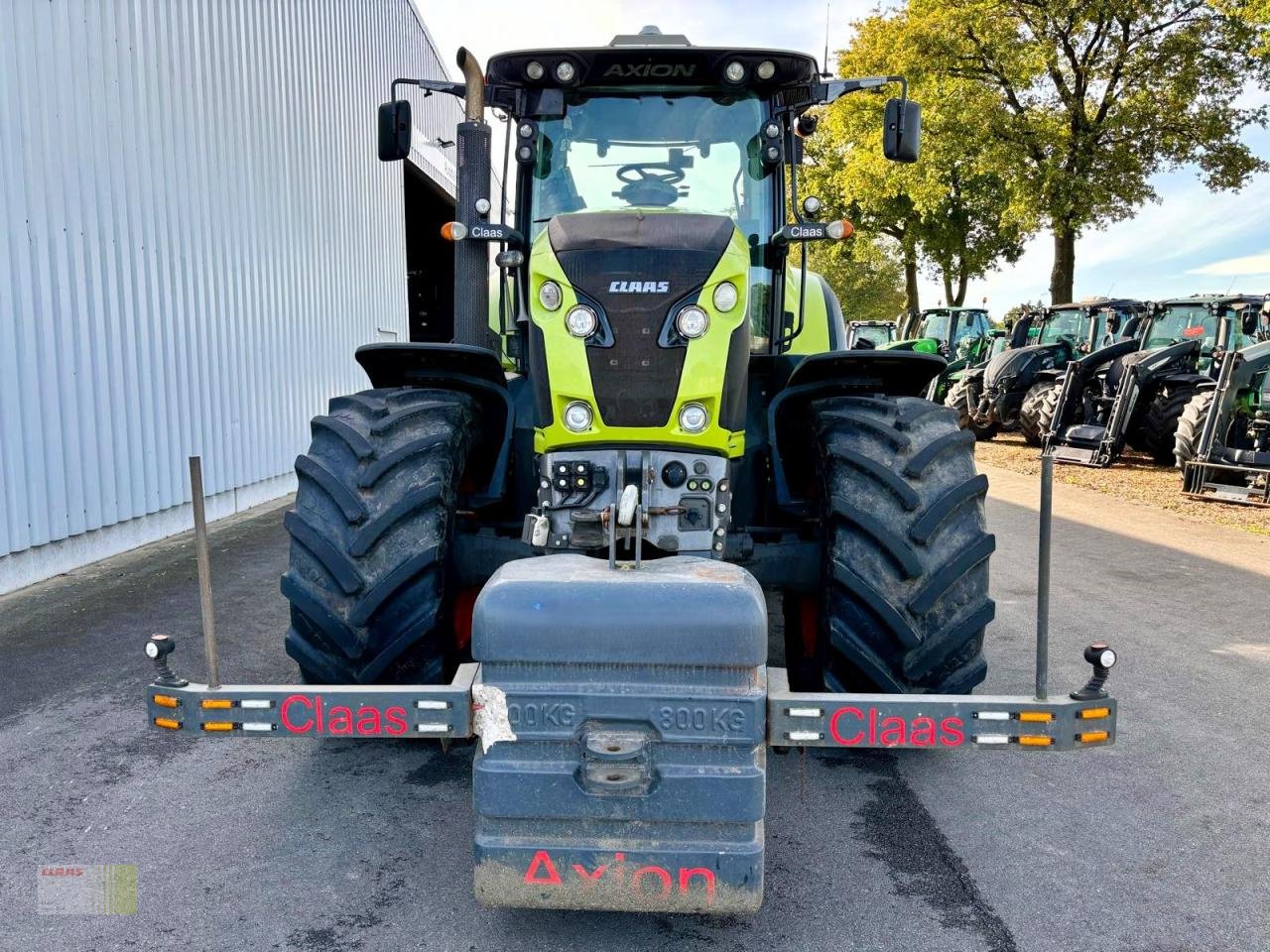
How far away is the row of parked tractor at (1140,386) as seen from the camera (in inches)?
405

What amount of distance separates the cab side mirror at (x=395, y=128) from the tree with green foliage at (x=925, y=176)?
18416 millimetres

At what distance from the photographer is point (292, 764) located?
11.2 feet

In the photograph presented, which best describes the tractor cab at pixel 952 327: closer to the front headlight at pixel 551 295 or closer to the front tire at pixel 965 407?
the front tire at pixel 965 407

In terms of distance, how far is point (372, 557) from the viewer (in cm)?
297

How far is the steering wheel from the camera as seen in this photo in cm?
387

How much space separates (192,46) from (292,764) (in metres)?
6.89

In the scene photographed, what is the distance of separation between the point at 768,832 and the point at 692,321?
5.22 feet

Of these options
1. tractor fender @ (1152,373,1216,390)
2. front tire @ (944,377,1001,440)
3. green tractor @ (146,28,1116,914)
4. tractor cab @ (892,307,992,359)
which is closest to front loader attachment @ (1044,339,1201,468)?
tractor fender @ (1152,373,1216,390)

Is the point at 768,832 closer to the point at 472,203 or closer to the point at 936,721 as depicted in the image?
the point at 936,721

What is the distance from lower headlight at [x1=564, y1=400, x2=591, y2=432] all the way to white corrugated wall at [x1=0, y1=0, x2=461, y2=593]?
4368 millimetres

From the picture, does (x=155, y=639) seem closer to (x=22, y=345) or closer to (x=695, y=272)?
(x=695, y=272)

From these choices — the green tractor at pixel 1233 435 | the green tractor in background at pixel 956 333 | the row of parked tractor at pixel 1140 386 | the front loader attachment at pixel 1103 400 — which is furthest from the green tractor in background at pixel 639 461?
the green tractor in background at pixel 956 333

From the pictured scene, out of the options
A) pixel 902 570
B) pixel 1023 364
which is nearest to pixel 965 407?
pixel 1023 364

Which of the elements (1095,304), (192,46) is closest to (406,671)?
(192,46)
